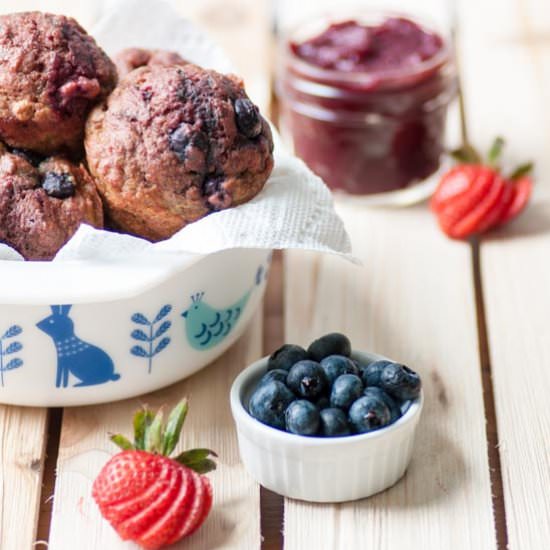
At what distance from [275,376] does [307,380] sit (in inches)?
2.3

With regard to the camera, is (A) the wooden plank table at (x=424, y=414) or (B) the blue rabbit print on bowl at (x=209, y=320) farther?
(B) the blue rabbit print on bowl at (x=209, y=320)

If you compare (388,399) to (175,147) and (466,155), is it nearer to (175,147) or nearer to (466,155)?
(175,147)

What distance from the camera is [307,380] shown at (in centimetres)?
150

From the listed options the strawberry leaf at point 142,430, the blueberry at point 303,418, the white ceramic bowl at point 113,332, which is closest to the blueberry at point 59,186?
the white ceramic bowl at point 113,332

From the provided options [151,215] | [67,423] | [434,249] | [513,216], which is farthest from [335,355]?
[513,216]

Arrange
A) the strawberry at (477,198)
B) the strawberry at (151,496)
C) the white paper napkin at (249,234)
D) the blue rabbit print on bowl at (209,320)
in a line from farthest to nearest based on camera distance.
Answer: the strawberry at (477,198)
the blue rabbit print on bowl at (209,320)
the white paper napkin at (249,234)
the strawberry at (151,496)

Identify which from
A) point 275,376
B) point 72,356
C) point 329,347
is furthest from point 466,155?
point 72,356

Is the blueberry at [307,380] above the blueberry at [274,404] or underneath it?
above

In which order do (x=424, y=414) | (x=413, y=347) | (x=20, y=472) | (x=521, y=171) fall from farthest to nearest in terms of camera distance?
(x=521, y=171), (x=413, y=347), (x=424, y=414), (x=20, y=472)

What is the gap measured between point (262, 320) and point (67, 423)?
430 mm

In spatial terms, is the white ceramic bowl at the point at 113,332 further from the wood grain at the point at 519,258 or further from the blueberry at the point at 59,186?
the wood grain at the point at 519,258

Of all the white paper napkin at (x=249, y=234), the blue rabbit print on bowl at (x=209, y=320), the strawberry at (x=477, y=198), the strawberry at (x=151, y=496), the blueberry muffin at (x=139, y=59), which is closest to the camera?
the strawberry at (x=151, y=496)

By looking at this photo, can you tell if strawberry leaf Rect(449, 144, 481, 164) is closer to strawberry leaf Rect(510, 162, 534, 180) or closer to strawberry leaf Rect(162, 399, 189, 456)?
strawberry leaf Rect(510, 162, 534, 180)

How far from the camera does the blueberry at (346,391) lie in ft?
4.90
